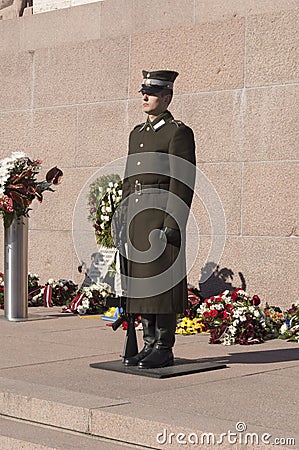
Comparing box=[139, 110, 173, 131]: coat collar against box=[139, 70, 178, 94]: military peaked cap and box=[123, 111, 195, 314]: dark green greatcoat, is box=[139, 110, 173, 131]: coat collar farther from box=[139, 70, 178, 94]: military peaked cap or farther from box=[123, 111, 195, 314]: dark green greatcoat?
box=[139, 70, 178, 94]: military peaked cap

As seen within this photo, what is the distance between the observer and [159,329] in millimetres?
6891

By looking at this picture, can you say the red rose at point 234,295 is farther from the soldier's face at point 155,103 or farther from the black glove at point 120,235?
the soldier's face at point 155,103

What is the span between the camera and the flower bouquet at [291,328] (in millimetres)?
8805

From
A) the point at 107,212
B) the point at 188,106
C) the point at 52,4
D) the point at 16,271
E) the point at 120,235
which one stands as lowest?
the point at 16,271


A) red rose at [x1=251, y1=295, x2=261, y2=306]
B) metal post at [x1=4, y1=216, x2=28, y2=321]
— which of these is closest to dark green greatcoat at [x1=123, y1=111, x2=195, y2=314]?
red rose at [x1=251, y1=295, x2=261, y2=306]

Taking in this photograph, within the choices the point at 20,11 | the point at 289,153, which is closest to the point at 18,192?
the point at 289,153

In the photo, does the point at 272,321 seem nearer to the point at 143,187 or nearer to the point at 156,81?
the point at 143,187

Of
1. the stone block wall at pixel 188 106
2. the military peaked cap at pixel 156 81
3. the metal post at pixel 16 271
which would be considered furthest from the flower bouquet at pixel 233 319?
the military peaked cap at pixel 156 81

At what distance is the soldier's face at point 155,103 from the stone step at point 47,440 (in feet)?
8.09

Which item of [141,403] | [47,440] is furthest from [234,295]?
[47,440]

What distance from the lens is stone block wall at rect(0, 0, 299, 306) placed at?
9953mm

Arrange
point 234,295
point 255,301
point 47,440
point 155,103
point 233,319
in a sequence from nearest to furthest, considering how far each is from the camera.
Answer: point 47,440 → point 155,103 → point 233,319 → point 255,301 → point 234,295

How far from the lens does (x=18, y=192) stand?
9945mm

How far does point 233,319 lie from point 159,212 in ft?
7.41
